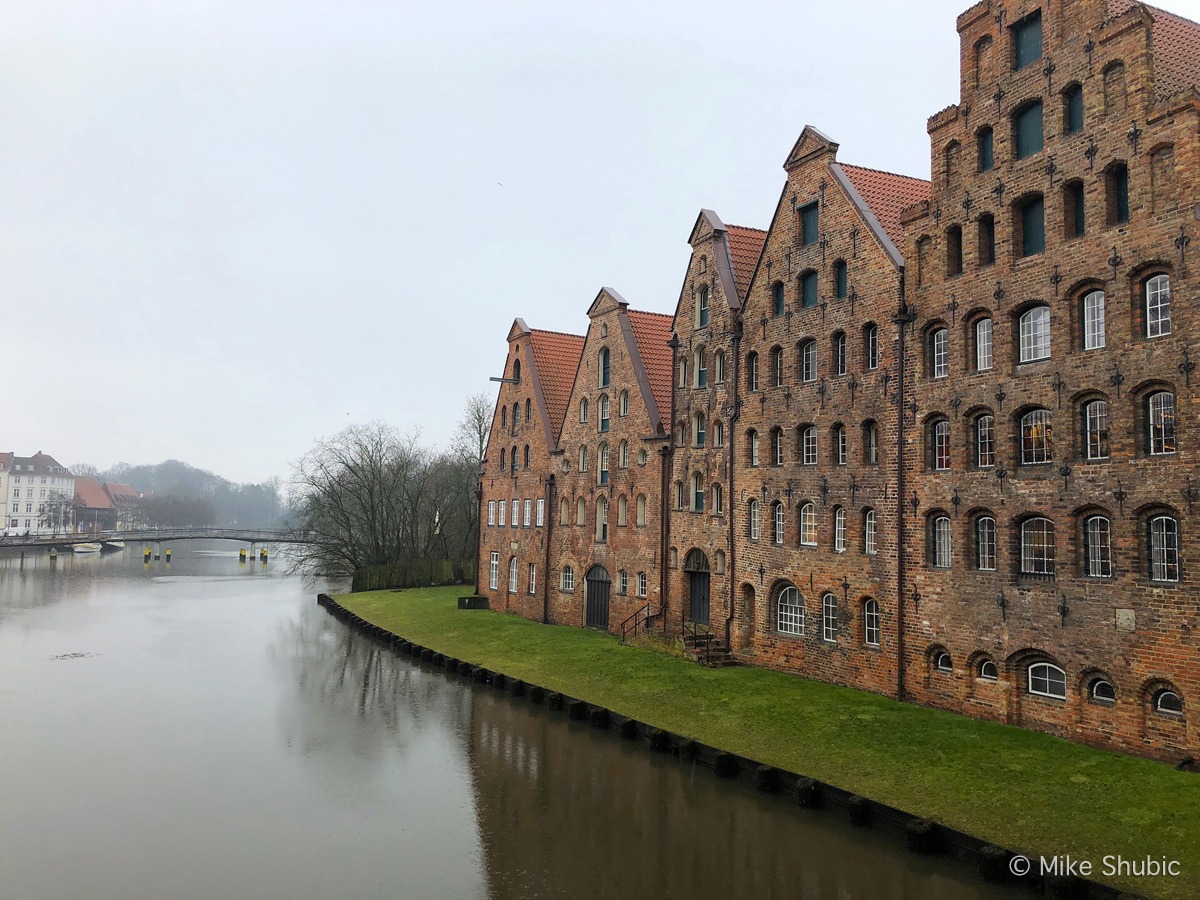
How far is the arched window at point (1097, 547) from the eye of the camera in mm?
16844

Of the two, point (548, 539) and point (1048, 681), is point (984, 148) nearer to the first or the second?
point (1048, 681)

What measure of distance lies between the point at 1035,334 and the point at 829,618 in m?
9.02

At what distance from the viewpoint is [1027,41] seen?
1912cm

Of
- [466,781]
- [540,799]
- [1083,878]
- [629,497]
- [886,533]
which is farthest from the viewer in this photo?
[629,497]

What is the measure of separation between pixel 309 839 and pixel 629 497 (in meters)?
20.4

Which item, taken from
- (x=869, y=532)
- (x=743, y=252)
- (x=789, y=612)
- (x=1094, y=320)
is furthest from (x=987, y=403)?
(x=743, y=252)

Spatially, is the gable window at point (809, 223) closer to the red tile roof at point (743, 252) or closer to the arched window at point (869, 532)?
the red tile roof at point (743, 252)

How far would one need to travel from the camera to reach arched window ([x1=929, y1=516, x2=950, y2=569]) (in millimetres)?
20297

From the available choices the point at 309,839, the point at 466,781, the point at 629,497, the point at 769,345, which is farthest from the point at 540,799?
the point at 629,497

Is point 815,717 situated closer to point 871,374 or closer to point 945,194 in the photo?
point 871,374

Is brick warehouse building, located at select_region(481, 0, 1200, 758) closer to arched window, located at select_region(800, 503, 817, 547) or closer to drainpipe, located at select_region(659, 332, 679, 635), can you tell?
arched window, located at select_region(800, 503, 817, 547)

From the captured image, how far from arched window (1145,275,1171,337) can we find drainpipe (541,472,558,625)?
2673 centimetres

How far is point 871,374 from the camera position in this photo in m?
22.6

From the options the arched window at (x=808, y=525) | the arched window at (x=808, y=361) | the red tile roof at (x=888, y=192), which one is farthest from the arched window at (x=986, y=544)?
the red tile roof at (x=888, y=192)
